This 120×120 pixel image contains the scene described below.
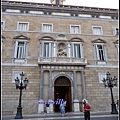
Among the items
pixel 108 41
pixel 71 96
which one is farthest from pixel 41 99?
pixel 108 41

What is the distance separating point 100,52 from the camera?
18.7 m

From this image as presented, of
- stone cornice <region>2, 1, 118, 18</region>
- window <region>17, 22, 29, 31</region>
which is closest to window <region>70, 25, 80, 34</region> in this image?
stone cornice <region>2, 1, 118, 18</region>

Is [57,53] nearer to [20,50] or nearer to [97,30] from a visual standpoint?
[20,50]

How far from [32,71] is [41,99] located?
11.1 ft

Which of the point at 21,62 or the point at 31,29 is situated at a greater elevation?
the point at 31,29

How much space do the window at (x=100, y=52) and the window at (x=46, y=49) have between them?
5861 mm

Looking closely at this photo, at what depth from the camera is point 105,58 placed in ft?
60.3

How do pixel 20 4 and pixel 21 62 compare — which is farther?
pixel 20 4

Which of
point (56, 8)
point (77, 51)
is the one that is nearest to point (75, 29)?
point (77, 51)

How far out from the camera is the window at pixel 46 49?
1768 cm

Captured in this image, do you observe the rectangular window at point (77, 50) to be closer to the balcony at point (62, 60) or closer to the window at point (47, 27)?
the balcony at point (62, 60)

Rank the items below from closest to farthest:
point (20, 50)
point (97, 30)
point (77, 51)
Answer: point (20, 50)
point (77, 51)
point (97, 30)

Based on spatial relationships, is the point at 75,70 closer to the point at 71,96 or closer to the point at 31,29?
the point at 71,96

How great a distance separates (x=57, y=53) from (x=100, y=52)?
561cm
